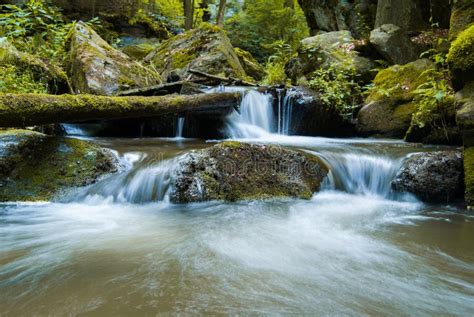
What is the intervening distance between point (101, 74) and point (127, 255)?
21.9ft

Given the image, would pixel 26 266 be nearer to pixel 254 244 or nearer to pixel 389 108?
pixel 254 244

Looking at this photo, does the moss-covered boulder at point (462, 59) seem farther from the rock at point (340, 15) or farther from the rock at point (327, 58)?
the rock at point (340, 15)

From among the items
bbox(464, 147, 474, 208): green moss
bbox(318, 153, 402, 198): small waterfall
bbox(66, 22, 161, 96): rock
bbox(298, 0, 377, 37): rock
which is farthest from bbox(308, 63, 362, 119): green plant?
bbox(66, 22, 161, 96): rock

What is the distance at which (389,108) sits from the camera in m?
7.31

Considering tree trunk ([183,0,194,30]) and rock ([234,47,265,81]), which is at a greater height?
tree trunk ([183,0,194,30])

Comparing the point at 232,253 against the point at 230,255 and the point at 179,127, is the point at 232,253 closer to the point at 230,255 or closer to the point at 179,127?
the point at 230,255

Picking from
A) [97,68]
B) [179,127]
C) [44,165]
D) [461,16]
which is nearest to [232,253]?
[44,165]

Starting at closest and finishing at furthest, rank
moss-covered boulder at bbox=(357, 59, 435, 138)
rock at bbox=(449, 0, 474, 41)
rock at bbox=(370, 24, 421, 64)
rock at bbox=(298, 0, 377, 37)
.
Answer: rock at bbox=(449, 0, 474, 41) < moss-covered boulder at bbox=(357, 59, 435, 138) < rock at bbox=(370, 24, 421, 64) < rock at bbox=(298, 0, 377, 37)

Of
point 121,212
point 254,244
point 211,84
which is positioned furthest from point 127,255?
point 211,84

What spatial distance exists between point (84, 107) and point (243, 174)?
8.03ft

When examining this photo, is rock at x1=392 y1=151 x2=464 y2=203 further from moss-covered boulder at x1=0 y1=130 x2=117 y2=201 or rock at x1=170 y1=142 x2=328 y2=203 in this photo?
moss-covered boulder at x1=0 y1=130 x2=117 y2=201

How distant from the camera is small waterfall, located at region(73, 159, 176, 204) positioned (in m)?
4.29

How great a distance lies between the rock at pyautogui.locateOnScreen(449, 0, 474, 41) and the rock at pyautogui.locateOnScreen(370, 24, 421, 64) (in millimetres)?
4202

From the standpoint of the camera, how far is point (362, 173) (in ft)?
16.6
